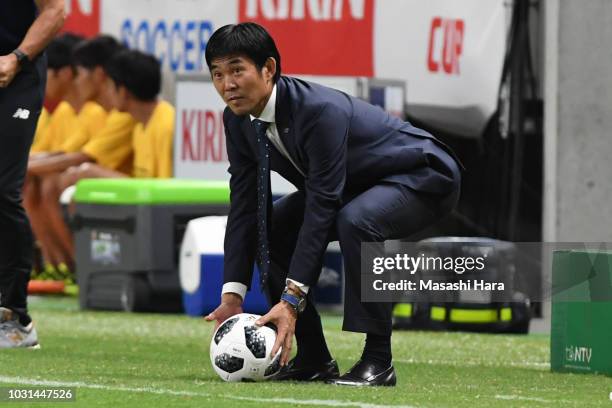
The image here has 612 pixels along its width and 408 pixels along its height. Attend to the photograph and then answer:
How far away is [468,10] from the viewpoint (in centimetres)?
1220

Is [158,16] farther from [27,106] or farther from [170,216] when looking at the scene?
[27,106]

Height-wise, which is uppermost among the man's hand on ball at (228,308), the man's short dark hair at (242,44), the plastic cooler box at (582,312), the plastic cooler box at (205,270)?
the man's short dark hair at (242,44)

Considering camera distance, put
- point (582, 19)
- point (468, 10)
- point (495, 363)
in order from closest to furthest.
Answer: point (495, 363) < point (582, 19) < point (468, 10)

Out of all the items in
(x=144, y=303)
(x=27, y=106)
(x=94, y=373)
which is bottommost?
(x=144, y=303)

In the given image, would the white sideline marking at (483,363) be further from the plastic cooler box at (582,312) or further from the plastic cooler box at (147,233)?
the plastic cooler box at (147,233)

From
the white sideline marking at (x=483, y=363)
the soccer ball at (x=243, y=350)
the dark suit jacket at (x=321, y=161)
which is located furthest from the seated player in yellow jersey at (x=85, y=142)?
the soccer ball at (x=243, y=350)

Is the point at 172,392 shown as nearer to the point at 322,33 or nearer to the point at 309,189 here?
the point at 309,189

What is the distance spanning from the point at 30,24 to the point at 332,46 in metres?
4.90

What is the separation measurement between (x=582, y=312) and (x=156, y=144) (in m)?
5.82

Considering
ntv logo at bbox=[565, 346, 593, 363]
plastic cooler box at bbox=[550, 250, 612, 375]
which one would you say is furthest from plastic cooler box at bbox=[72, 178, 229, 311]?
ntv logo at bbox=[565, 346, 593, 363]

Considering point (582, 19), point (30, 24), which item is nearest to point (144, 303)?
point (582, 19)

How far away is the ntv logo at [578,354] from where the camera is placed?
756 cm

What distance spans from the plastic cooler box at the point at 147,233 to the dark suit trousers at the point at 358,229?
4992 millimetres

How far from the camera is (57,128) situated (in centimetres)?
1462
